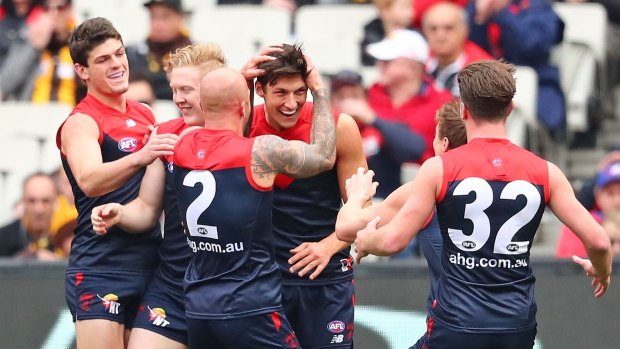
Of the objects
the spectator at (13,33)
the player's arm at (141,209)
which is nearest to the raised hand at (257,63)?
the player's arm at (141,209)

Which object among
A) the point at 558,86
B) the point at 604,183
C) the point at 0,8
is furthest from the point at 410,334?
the point at 0,8

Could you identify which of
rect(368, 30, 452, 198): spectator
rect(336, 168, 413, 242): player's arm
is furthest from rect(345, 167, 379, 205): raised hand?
rect(368, 30, 452, 198): spectator

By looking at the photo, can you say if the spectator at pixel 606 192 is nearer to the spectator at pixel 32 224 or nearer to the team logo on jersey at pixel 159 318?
the team logo on jersey at pixel 159 318

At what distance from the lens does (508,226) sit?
217 inches

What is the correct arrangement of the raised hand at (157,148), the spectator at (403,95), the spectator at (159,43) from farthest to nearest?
the spectator at (159,43)
the spectator at (403,95)
the raised hand at (157,148)

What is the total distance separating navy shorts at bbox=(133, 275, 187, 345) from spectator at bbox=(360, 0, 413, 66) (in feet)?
15.8

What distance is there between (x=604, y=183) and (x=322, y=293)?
318 centimetres

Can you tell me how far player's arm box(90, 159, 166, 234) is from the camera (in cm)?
618

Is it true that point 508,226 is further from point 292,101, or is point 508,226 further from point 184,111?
point 184,111

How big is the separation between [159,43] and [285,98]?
15.0 feet

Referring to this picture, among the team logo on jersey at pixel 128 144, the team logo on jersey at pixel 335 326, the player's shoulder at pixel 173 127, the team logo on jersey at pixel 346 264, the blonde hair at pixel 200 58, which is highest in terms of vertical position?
the blonde hair at pixel 200 58

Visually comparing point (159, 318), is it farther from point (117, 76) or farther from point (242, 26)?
point (242, 26)

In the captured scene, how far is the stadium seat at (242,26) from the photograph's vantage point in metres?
11.4

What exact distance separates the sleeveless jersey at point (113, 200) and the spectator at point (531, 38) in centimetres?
486
